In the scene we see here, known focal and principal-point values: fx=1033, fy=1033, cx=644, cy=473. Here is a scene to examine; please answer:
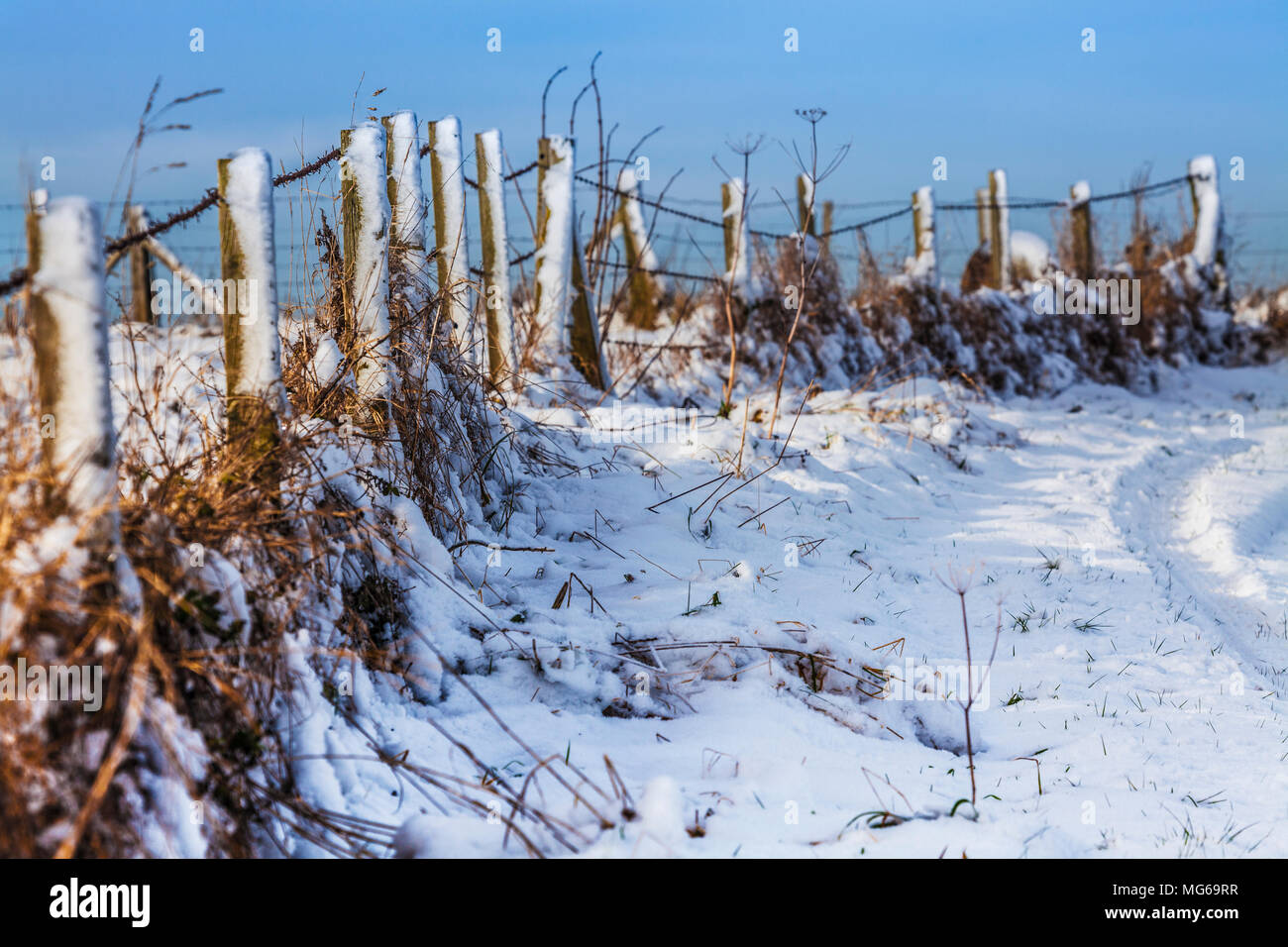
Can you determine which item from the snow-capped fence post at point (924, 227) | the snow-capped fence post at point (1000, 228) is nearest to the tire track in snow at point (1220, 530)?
the snow-capped fence post at point (924, 227)

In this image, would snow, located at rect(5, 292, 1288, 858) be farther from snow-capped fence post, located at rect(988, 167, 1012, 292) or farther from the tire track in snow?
snow-capped fence post, located at rect(988, 167, 1012, 292)

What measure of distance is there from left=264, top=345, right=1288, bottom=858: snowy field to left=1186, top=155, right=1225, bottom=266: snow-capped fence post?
9312 millimetres

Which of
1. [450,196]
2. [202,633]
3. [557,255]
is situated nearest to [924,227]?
[557,255]

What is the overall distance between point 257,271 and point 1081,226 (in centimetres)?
1214

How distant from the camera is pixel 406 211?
3.94m

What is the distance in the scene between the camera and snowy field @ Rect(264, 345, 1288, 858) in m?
2.30

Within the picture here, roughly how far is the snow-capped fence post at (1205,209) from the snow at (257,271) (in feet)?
46.0

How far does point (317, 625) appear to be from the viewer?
2.48m

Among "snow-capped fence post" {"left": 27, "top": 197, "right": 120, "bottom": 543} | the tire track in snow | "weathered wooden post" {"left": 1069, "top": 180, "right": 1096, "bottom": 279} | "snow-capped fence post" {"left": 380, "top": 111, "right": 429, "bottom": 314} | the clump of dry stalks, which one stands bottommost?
the tire track in snow

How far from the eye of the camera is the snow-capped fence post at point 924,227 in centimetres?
1039

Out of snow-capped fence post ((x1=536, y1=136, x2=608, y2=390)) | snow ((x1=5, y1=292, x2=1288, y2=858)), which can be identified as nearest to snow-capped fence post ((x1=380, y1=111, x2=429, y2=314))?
snow ((x1=5, y1=292, x2=1288, y2=858))

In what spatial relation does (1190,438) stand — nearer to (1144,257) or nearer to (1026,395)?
(1026,395)

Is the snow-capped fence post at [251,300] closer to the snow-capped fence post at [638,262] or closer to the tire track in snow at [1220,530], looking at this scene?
the tire track in snow at [1220,530]
